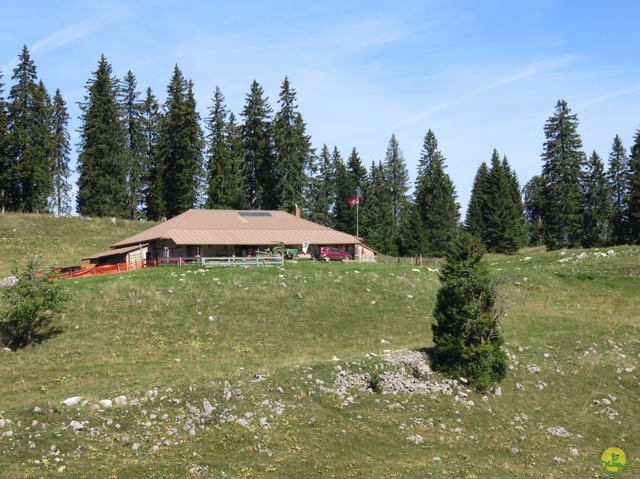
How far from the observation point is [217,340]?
3672cm

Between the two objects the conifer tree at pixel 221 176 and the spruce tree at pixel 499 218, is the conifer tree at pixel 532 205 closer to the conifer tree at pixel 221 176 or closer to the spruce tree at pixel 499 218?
the spruce tree at pixel 499 218

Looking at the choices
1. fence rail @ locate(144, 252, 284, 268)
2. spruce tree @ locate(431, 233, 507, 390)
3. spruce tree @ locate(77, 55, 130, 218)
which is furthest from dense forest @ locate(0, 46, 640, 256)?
spruce tree @ locate(431, 233, 507, 390)

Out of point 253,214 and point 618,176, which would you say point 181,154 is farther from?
point 618,176

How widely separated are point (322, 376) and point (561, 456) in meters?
11.0

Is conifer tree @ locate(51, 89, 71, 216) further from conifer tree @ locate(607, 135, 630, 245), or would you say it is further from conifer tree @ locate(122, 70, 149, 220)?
conifer tree @ locate(607, 135, 630, 245)

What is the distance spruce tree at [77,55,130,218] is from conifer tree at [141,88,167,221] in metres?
4.22

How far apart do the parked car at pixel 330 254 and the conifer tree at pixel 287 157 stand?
57.8 feet

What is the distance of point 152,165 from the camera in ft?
290

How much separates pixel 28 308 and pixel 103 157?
4921 cm

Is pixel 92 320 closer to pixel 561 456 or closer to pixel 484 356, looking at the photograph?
pixel 484 356

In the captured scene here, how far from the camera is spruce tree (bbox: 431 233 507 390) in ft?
97.7

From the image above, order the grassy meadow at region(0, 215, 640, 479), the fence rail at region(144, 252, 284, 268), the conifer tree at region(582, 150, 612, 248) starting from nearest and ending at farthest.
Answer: the grassy meadow at region(0, 215, 640, 479) → the fence rail at region(144, 252, 284, 268) → the conifer tree at region(582, 150, 612, 248)

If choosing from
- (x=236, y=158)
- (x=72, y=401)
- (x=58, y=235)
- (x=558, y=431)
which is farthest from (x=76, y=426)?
(x=236, y=158)

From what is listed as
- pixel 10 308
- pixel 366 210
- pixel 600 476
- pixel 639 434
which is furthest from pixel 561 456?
pixel 366 210
